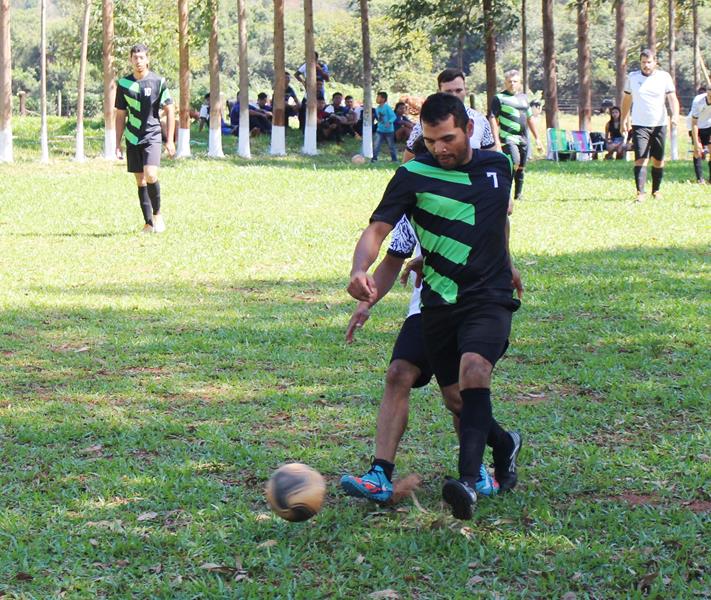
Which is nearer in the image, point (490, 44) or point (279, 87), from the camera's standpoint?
point (279, 87)

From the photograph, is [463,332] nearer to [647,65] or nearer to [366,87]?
[647,65]

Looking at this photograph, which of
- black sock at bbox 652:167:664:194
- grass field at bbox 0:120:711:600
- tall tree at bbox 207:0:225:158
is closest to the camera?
grass field at bbox 0:120:711:600

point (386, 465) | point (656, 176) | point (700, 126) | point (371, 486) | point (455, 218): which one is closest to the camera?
point (455, 218)

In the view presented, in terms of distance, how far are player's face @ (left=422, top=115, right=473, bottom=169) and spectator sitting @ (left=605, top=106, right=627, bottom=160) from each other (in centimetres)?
2922

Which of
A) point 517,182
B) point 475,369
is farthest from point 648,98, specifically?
point 475,369

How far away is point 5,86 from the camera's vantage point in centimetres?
2692

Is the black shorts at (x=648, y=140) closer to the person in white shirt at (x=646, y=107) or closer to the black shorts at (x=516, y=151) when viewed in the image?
the person in white shirt at (x=646, y=107)

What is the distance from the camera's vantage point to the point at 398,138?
36.4 m

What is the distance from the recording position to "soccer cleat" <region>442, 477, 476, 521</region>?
15.6 feet

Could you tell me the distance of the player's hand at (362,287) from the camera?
483cm

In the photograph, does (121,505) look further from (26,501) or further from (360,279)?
(360,279)

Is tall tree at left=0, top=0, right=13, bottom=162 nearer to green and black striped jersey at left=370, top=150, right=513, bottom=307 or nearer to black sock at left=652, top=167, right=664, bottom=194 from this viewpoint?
black sock at left=652, top=167, right=664, bottom=194

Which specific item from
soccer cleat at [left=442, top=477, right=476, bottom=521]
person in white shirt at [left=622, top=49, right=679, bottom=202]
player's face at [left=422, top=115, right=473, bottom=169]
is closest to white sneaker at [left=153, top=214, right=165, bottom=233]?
person in white shirt at [left=622, top=49, right=679, bottom=202]

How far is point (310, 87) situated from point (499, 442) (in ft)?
90.6
